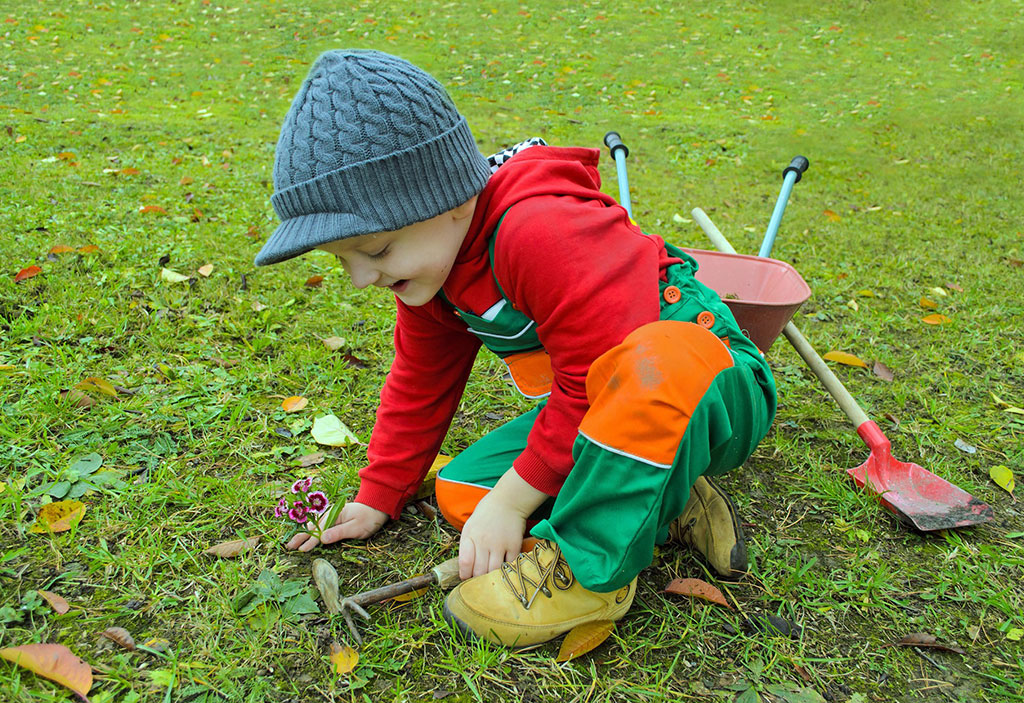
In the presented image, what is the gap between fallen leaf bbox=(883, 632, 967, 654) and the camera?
1645 mm

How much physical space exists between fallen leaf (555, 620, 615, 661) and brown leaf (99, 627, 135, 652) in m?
0.87

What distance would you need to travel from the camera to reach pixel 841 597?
179cm

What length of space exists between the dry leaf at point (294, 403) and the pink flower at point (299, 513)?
0.60m

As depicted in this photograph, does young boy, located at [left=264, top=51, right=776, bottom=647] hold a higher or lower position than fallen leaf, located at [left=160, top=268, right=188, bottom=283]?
higher

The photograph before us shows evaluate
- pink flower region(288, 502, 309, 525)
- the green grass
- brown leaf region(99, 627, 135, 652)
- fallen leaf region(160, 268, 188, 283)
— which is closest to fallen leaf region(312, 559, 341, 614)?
the green grass

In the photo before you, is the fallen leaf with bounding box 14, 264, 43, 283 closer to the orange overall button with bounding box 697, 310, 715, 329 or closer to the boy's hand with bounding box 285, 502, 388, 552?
the boy's hand with bounding box 285, 502, 388, 552

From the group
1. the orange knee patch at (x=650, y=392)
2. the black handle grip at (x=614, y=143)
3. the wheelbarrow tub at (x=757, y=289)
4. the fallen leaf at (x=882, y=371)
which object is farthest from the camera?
the fallen leaf at (x=882, y=371)

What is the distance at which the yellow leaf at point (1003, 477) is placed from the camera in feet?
7.24

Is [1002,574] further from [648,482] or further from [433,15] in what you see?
[433,15]

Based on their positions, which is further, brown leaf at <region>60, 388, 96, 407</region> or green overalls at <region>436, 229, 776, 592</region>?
brown leaf at <region>60, 388, 96, 407</region>

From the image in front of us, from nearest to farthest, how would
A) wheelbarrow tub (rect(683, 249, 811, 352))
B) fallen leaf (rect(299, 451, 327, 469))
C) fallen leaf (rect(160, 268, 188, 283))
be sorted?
wheelbarrow tub (rect(683, 249, 811, 352)), fallen leaf (rect(299, 451, 327, 469)), fallen leaf (rect(160, 268, 188, 283))

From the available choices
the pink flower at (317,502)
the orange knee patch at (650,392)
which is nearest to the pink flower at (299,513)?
the pink flower at (317,502)

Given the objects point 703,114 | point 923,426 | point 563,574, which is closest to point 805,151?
point 703,114

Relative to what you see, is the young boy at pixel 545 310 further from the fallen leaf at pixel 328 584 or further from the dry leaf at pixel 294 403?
the dry leaf at pixel 294 403
